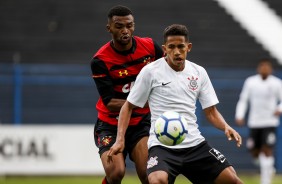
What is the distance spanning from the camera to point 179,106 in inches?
283

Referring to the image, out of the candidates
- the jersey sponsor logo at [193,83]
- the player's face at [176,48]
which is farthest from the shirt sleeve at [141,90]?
the jersey sponsor logo at [193,83]

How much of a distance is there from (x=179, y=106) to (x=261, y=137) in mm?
7377

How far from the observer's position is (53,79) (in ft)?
53.5

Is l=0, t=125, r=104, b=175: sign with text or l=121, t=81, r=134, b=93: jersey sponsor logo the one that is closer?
l=121, t=81, r=134, b=93: jersey sponsor logo

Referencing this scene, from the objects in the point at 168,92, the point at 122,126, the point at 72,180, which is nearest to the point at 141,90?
the point at 168,92

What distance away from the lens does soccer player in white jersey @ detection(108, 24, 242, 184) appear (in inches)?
277

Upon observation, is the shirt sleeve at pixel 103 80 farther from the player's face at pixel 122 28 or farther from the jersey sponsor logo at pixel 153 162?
the jersey sponsor logo at pixel 153 162

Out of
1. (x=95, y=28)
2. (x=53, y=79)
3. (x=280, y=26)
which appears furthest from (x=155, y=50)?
(x=280, y=26)

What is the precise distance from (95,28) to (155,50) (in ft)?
33.6

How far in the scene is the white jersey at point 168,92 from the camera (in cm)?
720

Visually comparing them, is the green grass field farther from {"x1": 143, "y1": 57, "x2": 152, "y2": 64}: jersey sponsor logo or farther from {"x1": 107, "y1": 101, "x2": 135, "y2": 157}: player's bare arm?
{"x1": 107, "y1": 101, "x2": 135, "y2": 157}: player's bare arm

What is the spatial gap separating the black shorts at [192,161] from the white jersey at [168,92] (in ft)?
0.26

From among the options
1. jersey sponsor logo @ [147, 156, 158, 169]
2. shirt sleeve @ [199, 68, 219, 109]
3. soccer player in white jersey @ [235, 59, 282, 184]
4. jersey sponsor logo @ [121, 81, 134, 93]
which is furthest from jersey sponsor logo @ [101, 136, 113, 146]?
soccer player in white jersey @ [235, 59, 282, 184]

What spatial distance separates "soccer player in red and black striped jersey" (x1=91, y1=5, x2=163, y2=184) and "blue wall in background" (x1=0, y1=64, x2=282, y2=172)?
8.14 metres
